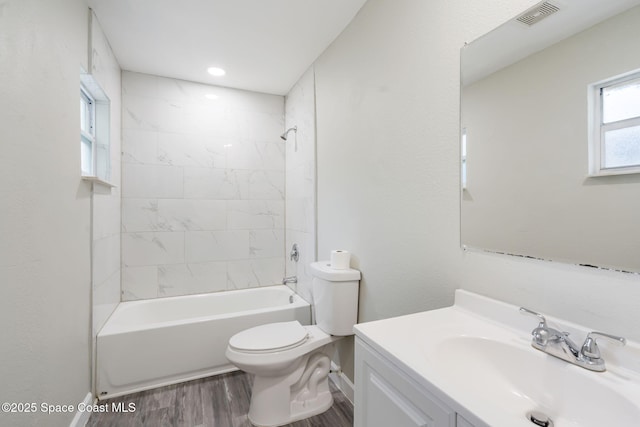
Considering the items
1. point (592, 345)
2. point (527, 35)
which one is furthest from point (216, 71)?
point (592, 345)

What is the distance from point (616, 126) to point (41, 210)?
2042 millimetres

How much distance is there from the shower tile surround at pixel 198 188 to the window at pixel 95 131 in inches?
17.1

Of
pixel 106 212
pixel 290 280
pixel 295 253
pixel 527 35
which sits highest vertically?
pixel 527 35

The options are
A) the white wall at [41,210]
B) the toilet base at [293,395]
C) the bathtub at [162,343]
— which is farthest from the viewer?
the bathtub at [162,343]

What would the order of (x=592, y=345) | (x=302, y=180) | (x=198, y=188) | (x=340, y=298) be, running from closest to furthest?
(x=592, y=345), (x=340, y=298), (x=302, y=180), (x=198, y=188)

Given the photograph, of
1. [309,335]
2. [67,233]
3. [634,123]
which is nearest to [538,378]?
[634,123]

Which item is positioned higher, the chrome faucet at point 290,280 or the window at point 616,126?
the window at point 616,126

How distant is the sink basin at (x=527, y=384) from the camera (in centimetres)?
64

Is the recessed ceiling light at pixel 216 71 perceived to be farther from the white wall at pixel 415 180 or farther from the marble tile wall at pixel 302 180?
the white wall at pixel 415 180

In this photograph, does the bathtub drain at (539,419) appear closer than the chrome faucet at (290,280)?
Yes

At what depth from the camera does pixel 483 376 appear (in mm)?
879

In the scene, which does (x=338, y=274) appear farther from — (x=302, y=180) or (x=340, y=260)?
(x=302, y=180)

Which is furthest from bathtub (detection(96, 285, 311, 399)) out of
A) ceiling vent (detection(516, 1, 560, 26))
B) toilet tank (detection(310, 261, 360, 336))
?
ceiling vent (detection(516, 1, 560, 26))

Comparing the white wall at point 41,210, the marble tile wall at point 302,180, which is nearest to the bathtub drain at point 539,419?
the white wall at point 41,210
